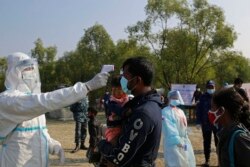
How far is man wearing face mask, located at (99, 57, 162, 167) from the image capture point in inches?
109

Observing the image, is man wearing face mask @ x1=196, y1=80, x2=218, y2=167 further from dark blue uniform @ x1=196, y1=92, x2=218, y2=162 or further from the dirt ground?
the dirt ground

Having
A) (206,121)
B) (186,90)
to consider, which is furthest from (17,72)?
(186,90)

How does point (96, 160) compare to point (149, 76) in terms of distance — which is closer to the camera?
point (149, 76)

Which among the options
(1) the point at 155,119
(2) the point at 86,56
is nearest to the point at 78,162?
(1) the point at 155,119

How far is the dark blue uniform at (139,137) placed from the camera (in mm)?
2754

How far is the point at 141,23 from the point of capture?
2830 centimetres

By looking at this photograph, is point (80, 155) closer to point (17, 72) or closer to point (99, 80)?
point (17, 72)

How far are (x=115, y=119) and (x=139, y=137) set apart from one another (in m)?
0.42

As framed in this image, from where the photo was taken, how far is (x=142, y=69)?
2949 millimetres

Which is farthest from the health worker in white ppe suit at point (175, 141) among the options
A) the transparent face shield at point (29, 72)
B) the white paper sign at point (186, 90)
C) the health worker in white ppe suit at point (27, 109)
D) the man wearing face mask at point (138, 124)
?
the white paper sign at point (186, 90)

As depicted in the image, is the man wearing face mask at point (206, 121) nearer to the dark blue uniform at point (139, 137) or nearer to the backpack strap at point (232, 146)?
the backpack strap at point (232, 146)

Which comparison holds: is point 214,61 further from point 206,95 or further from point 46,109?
point 46,109

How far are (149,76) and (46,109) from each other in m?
1.32

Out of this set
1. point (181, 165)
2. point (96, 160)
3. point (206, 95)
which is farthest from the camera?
point (206, 95)
